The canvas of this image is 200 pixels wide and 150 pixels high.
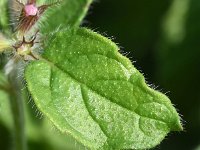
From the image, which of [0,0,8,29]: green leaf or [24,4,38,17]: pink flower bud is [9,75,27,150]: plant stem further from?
[24,4,38,17]: pink flower bud

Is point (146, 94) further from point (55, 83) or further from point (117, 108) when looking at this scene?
point (55, 83)

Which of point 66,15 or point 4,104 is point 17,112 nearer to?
point 4,104

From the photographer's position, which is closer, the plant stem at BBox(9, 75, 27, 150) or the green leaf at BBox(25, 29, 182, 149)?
the green leaf at BBox(25, 29, 182, 149)

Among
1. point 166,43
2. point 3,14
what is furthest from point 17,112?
point 166,43

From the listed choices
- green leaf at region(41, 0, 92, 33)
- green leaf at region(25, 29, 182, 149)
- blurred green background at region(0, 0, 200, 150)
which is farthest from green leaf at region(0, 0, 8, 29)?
blurred green background at region(0, 0, 200, 150)

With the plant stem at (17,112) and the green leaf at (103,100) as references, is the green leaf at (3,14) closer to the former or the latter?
the plant stem at (17,112)

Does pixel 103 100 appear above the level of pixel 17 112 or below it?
above
